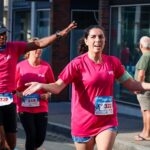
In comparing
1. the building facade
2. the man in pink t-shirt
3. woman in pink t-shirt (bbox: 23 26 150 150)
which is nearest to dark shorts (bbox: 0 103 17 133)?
the man in pink t-shirt

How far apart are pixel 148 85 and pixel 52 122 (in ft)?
25.5

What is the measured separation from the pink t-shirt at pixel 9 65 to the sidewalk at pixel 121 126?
9.97 ft

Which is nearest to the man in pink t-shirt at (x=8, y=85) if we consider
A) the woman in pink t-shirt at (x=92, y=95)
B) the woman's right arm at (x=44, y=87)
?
the woman in pink t-shirt at (x=92, y=95)

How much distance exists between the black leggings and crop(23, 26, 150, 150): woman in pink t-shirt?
242 centimetres

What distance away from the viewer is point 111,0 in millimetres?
17156

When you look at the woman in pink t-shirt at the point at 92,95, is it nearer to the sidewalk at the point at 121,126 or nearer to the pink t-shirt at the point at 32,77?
the pink t-shirt at the point at 32,77

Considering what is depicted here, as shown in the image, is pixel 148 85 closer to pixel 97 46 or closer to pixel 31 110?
pixel 97 46

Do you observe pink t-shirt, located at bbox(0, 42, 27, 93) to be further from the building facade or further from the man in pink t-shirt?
the building facade

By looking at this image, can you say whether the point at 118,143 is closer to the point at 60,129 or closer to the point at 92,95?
the point at 60,129

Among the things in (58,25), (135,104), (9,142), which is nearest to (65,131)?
(135,104)

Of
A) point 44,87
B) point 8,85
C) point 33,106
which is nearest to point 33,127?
point 33,106

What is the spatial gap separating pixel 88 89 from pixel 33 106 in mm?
2681

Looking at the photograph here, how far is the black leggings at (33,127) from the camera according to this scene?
927 centimetres

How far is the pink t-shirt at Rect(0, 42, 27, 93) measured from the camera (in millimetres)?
8758
